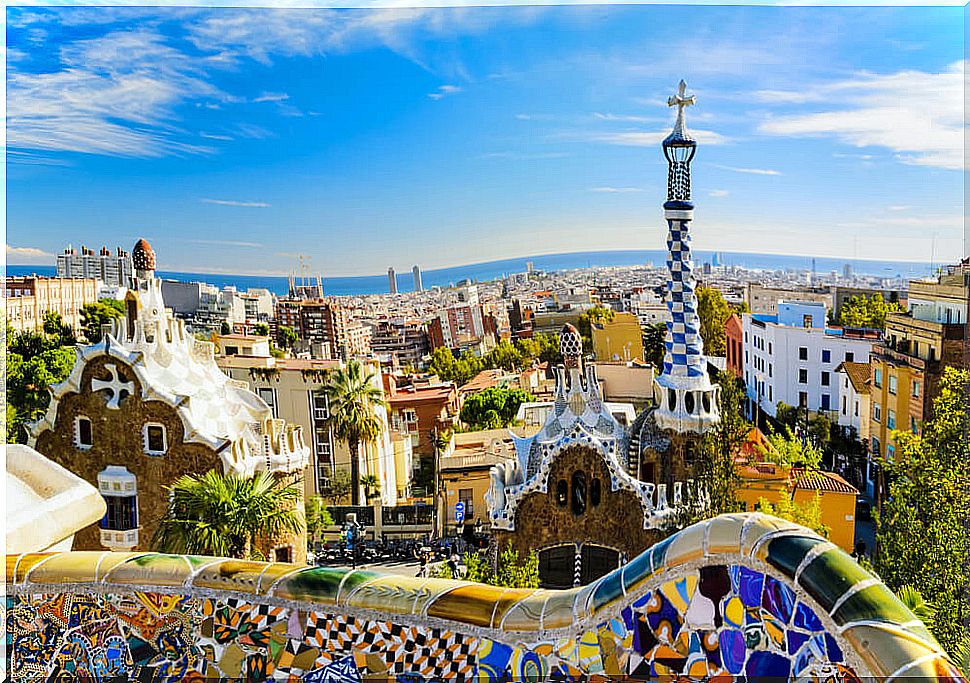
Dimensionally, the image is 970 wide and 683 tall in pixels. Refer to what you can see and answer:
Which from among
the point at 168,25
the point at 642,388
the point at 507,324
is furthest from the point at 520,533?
the point at 507,324

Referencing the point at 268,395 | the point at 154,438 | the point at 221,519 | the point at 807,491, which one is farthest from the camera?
the point at 268,395

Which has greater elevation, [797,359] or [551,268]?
[551,268]

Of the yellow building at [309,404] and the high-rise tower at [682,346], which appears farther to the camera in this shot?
the yellow building at [309,404]

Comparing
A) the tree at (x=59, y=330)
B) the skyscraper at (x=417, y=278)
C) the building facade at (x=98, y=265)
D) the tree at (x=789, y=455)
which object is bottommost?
the tree at (x=789, y=455)

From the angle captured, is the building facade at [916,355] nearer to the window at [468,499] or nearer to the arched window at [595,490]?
the arched window at [595,490]

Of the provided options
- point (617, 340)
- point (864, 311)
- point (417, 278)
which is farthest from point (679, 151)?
point (864, 311)

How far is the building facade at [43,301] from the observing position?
8031 mm

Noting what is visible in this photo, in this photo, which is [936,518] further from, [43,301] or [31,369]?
[43,301]

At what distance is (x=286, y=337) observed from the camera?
33.4 feet

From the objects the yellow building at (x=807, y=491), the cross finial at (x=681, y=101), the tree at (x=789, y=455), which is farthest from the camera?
the tree at (x=789, y=455)

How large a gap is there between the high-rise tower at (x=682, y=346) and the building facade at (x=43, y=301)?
20.1ft

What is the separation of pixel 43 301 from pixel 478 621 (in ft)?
29.4

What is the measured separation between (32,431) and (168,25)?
216 cm

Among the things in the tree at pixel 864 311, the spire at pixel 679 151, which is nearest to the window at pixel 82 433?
the spire at pixel 679 151
